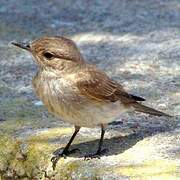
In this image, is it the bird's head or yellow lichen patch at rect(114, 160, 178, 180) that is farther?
the bird's head

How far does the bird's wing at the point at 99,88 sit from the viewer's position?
616cm

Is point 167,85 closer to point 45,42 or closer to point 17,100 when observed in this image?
point 17,100

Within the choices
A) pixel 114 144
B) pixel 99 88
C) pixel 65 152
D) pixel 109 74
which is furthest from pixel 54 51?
pixel 109 74

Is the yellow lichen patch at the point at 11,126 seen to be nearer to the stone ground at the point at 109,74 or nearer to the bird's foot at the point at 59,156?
the stone ground at the point at 109,74

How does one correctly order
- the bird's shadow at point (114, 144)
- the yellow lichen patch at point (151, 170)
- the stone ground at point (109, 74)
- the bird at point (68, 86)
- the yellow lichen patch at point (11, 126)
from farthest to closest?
1. the yellow lichen patch at point (11, 126)
2. the bird's shadow at point (114, 144)
3. the stone ground at point (109, 74)
4. the bird at point (68, 86)
5. the yellow lichen patch at point (151, 170)

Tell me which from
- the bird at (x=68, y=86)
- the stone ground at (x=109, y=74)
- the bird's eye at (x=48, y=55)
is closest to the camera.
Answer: the bird at (x=68, y=86)

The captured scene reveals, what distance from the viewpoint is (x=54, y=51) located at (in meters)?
6.09

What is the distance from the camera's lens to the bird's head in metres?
6.08

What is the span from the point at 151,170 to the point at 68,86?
0.97m

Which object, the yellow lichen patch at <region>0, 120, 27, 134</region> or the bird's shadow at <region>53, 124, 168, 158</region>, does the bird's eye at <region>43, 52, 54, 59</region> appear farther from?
the yellow lichen patch at <region>0, 120, 27, 134</region>

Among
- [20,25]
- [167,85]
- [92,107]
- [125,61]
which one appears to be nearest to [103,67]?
[125,61]

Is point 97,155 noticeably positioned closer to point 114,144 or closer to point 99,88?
point 114,144

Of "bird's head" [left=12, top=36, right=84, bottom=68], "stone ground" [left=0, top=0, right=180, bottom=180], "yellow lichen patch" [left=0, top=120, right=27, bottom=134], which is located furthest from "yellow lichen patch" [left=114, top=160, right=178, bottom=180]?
"yellow lichen patch" [left=0, top=120, right=27, bottom=134]

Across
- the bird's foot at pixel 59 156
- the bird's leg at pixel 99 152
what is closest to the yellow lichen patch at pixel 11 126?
the bird's foot at pixel 59 156
